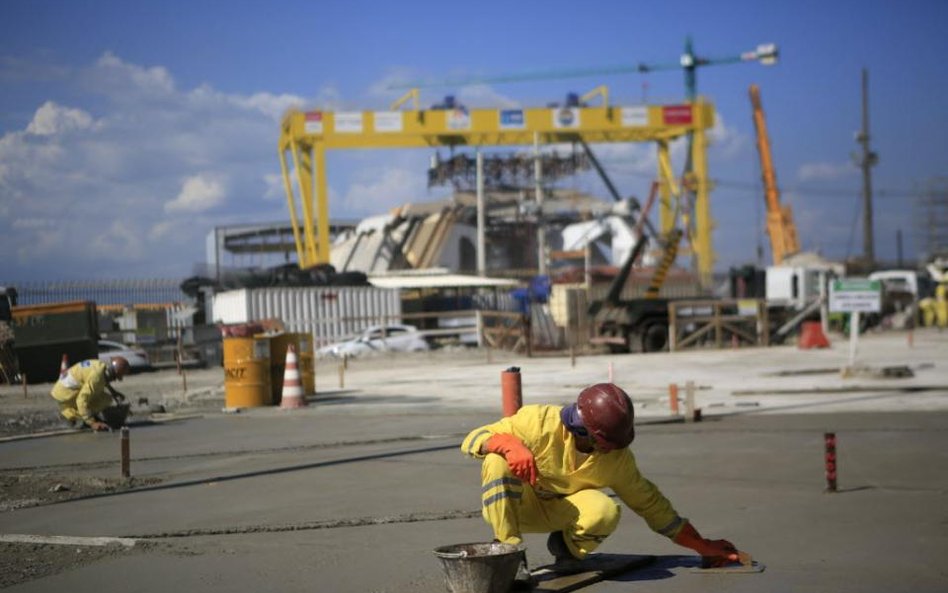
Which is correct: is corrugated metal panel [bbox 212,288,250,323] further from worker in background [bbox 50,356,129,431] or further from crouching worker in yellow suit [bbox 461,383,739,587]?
crouching worker in yellow suit [bbox 461,383,739,587]

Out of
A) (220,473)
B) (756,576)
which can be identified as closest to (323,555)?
(756,576)

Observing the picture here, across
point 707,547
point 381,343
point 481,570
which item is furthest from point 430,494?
point 381,343

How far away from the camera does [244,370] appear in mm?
20484

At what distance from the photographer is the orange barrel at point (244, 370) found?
20.5 meters

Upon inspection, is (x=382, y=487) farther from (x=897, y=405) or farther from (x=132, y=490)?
(x=897, y=405)

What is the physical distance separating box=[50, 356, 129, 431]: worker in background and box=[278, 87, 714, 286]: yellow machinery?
45255 mm

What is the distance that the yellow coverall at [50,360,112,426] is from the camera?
638 inches

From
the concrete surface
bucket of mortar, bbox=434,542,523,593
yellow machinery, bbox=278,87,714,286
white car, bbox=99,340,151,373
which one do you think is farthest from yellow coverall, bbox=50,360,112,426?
yellow machinery, bbox=278,87,714,286

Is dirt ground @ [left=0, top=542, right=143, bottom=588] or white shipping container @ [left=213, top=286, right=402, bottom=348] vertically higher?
white shipping container @ [left=213, top=286, right=402, bottom=348]

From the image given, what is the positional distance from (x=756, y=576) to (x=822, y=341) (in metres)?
31.0

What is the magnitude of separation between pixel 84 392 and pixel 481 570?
12191 millimetres

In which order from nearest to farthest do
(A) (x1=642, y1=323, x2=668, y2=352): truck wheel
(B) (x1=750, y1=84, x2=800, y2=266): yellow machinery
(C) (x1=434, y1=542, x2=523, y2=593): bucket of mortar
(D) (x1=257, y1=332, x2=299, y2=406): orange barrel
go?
(C) (x1=434, y1=542, x2=523, y2=593): bucket of mortar
(D) (x1=257, y1=332, x2=299, y2=406): orange barrel
(A) (x1=642, y1=323, x2=668, y2=352): truck wheel
(B) (x1=750, y1=84, x2=800, y2=266): yellow machinery

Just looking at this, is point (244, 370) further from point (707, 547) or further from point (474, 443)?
point (707, 547)

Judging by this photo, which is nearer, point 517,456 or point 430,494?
point 517,456
